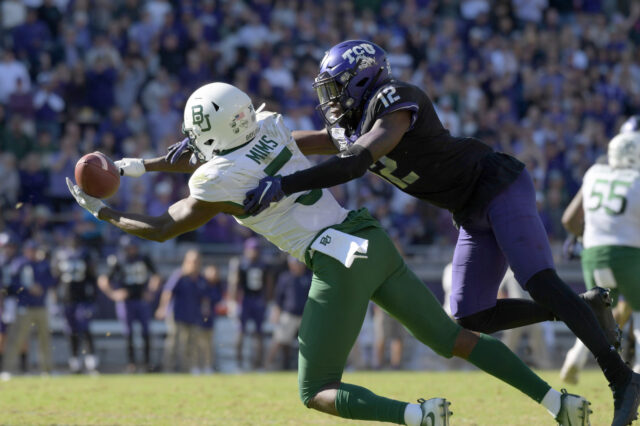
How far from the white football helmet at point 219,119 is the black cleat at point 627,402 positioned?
218cm

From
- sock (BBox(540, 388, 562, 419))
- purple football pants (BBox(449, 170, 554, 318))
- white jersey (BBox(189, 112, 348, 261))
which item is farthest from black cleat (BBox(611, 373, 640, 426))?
white jersey (BBox(189, 112, 348, 261))

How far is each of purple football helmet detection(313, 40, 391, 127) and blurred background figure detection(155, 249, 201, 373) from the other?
23.6 ft

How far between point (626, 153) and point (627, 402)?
2666mm

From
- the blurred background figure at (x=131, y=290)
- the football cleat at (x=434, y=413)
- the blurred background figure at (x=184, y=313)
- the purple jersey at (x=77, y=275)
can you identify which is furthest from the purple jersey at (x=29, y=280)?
the football cleat at (x=434, y=413)

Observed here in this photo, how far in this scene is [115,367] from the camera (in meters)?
12.2

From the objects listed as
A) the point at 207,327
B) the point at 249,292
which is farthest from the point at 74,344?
the point at 249,292

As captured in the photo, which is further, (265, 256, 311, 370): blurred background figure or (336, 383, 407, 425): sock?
(265, 256, 311, 370): blurred background figure

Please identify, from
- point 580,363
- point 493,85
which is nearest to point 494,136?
point 493,85

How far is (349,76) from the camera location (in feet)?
15.9

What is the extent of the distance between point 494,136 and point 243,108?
10817 millimetres

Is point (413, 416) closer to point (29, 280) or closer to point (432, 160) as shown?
point (432, 160)

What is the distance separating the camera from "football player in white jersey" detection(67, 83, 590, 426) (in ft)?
14.5

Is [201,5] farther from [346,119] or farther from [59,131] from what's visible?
[346,119]

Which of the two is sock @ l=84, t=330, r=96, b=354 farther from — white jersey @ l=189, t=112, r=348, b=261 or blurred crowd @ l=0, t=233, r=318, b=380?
white jersey @ l=189, t=112, r=348, b=261
